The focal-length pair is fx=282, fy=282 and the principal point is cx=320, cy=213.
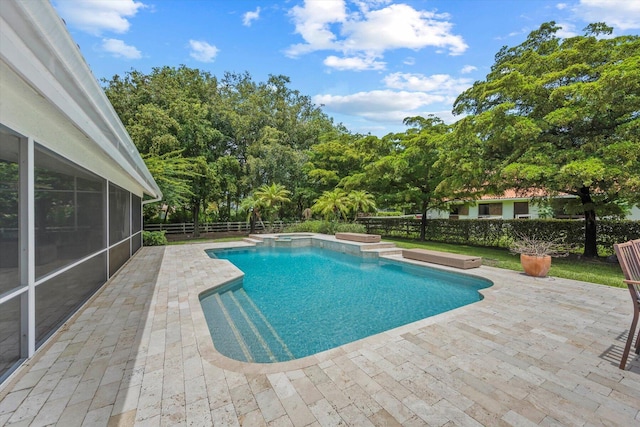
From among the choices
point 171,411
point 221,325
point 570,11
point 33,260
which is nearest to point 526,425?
point 171,411

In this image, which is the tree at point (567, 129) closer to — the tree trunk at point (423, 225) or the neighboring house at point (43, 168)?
the tree trunk at point (423, 225)

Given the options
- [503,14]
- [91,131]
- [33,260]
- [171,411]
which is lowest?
[171,411]

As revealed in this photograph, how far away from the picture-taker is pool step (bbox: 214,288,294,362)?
404 centimetres

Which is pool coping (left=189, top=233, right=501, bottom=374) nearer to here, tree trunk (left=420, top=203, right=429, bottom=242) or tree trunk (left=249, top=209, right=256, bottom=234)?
tree trunk (left=420, top=203, right=429, bottom=242)

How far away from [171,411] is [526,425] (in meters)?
2.88

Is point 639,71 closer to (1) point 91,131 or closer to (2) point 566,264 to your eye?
(2) point 566,264

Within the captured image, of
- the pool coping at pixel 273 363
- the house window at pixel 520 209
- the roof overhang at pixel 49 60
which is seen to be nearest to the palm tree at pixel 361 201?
the pool coping at pixel 273 363

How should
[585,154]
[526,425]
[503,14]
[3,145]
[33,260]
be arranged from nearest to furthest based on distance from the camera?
[526,425], [3,145], [33,260], [585,154], [503,14]

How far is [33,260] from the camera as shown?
326 centimetres

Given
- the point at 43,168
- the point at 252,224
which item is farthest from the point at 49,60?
the point at 252,224

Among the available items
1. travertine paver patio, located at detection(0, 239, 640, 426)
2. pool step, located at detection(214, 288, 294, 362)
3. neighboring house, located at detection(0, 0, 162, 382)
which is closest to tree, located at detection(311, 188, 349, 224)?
pool step, located at detection(214, 288, 294, 362)

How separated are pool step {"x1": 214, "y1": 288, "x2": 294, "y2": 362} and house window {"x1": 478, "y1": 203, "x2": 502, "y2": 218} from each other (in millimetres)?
23803

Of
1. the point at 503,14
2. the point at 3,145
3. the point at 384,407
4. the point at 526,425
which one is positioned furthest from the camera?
the point at 503,14

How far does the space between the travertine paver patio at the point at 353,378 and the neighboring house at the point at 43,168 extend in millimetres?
517
